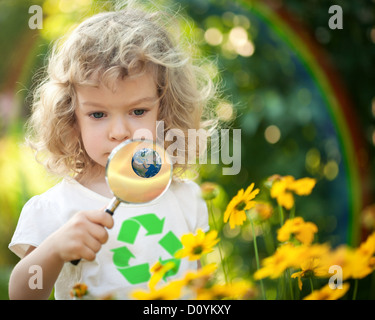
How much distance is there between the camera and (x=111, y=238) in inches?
35.7

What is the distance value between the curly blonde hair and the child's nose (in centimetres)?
8

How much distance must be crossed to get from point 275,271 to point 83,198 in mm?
414

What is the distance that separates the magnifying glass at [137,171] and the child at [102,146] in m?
0.11

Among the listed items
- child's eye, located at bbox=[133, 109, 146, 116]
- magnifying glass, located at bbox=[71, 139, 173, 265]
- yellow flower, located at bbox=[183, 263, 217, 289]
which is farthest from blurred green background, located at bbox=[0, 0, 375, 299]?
yellow flower, located at bbox=[183, 263, 217, 289]

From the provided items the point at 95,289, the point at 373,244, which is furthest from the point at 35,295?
the point at 373,244

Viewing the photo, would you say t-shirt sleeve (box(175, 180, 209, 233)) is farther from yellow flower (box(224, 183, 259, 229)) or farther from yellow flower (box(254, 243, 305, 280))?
yellow flower (box(254, 243, 305, 280))

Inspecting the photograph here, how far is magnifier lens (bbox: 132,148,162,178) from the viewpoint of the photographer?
2.48 feet

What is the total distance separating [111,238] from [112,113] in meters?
0.24

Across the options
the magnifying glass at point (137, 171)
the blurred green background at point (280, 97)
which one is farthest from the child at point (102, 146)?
the blurred green background at point (280, 97)

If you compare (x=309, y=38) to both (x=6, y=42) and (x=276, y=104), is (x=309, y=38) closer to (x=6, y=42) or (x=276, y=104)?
(x=276, y=104)

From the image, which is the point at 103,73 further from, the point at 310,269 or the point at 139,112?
the point at 310,269

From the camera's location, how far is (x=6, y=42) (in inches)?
71.1

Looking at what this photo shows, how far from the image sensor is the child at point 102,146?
87 centimetres

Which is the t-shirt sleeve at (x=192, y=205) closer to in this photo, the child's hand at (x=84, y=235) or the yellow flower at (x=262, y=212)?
the yellow flower at (x=262, y=212)
